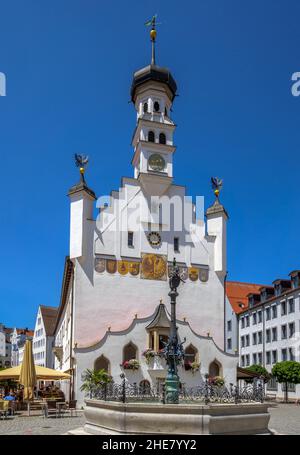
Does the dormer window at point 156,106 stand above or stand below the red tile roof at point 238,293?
above

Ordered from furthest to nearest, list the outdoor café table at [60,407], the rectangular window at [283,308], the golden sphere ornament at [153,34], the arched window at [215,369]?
the rectangular window at [283,308] → the golden sphere ornament at [153,34] → the arched window at [215,369] → the outdoor café table at [60,407]

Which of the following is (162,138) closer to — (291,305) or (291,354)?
(291,305)

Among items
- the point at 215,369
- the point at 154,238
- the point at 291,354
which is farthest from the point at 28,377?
the point at 291,354

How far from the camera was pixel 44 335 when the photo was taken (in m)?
94.0

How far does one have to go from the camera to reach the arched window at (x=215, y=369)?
35219 mm

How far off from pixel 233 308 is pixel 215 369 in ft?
104

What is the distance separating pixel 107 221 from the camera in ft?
119

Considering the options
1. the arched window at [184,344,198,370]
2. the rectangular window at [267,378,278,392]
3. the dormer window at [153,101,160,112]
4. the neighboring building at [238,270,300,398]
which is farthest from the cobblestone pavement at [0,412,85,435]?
the rectangular window at [267,378,278,392]

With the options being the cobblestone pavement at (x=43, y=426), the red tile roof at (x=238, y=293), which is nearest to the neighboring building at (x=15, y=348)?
the red tile roof at (x=238, y=293)

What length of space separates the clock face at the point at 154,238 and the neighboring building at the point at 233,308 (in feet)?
95.5

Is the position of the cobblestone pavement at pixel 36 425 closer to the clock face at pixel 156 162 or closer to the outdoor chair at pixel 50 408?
the outdoor chair at pixel 50 408

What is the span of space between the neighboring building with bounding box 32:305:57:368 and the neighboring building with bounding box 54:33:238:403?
54522 mm

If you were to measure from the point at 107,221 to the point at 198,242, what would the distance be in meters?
6.72

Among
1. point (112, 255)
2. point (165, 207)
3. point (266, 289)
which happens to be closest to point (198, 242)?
point (165, 207)
